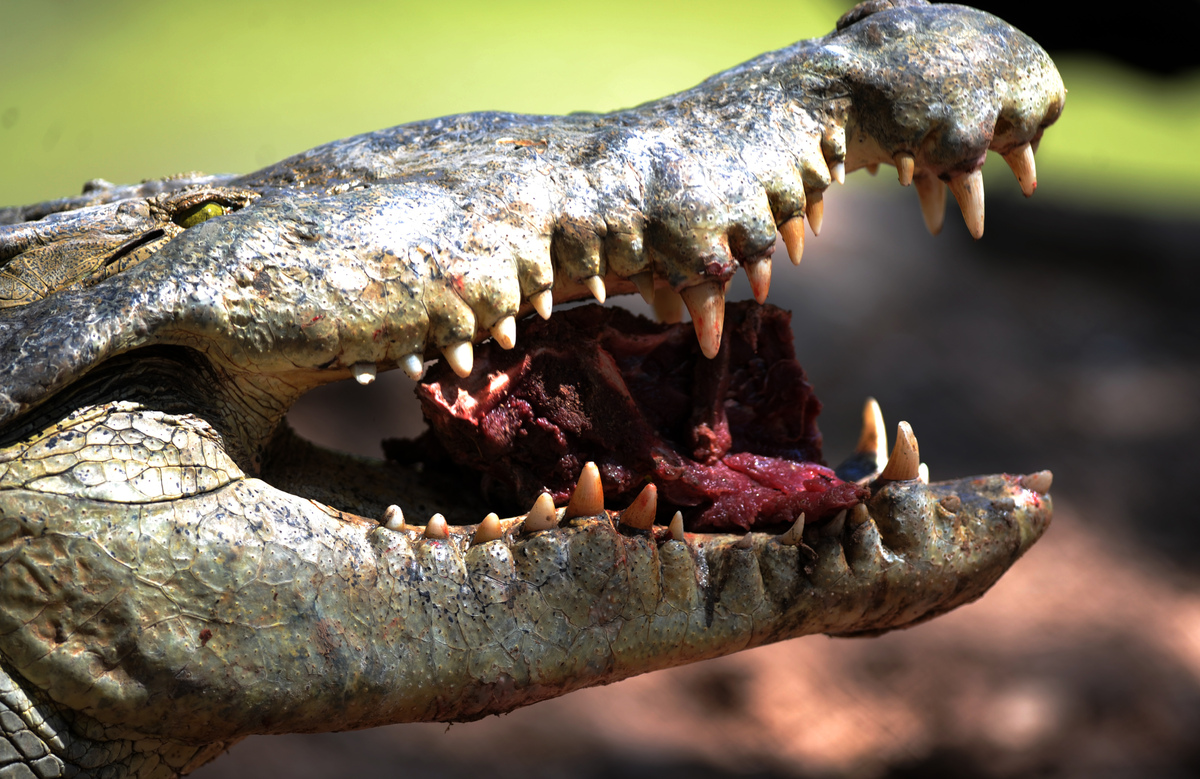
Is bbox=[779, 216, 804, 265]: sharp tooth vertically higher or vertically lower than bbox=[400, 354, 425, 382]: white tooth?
higher

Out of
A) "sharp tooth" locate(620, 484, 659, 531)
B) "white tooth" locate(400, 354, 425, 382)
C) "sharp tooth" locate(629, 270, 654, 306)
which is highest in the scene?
"sharp tooth" locate(629, 270, 654, 306)

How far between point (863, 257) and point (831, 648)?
2056 mm

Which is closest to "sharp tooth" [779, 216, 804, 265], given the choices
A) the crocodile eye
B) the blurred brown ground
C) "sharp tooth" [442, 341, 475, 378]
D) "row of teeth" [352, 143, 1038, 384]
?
"row of teeth" [352, 143, 1038, 384]

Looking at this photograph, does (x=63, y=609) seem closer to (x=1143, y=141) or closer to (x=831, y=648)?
(x=831, y=648)

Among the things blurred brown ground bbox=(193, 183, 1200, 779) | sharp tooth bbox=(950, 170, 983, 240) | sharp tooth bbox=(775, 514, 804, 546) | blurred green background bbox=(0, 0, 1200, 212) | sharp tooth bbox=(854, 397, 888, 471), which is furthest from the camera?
blurred green background bbox=(0, 0, 1200, 212)

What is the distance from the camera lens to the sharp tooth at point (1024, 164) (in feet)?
5.04

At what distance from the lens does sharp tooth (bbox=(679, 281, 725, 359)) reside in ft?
4.47

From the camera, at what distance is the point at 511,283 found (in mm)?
1274

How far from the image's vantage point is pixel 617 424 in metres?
1.47

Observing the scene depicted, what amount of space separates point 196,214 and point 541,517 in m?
0.68

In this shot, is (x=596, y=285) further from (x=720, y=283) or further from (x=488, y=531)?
(x=488, y=531)

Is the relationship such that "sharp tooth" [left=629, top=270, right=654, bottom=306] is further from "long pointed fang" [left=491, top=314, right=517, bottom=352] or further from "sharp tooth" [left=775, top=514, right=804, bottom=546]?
"sharp tooth" [left=775, top=514, right=804, bottom=546]

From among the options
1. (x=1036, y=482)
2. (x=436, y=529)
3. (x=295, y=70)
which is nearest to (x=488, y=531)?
(x=436, y=529)

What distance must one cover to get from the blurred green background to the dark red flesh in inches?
104
